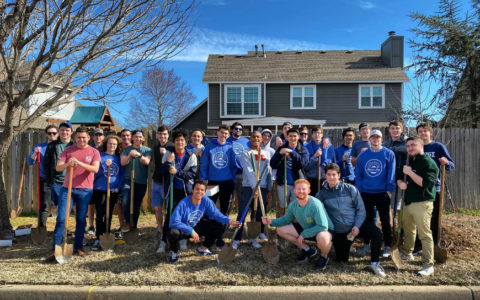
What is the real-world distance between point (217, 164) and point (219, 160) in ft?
0.24

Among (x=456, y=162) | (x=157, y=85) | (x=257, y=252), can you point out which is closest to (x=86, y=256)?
(x=257, y=252)

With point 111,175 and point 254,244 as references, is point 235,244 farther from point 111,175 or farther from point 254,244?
point 111,175

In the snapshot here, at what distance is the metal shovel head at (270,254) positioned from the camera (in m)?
4.57

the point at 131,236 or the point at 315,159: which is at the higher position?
the point at 315,159

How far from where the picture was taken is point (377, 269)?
13.8 feet

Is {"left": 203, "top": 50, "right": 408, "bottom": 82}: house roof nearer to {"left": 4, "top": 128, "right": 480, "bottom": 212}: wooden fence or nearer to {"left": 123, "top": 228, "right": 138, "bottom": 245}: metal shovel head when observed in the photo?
{"left": 4, "top": 128, "right": 480, "bottom": 212}: wooden fence

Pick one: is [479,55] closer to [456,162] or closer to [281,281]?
[456,162]

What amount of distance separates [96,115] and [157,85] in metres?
11.6

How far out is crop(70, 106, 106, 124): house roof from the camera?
69.1 feet

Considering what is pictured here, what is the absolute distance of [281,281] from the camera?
4.02 m

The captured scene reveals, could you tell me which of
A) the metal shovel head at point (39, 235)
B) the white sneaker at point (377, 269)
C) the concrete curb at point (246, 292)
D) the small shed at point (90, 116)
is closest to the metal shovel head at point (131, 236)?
the metal shovel head at point (39, 235)

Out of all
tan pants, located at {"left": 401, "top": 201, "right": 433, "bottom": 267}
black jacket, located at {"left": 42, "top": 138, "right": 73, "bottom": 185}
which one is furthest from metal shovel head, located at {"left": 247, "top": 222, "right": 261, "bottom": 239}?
black jacket, located at {"left": 42, "top": 138, "right": 73, "bottom": 185}

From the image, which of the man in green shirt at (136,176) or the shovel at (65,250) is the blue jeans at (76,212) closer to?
the shovel at (65,250)

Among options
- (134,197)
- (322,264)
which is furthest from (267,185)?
(134,197)
